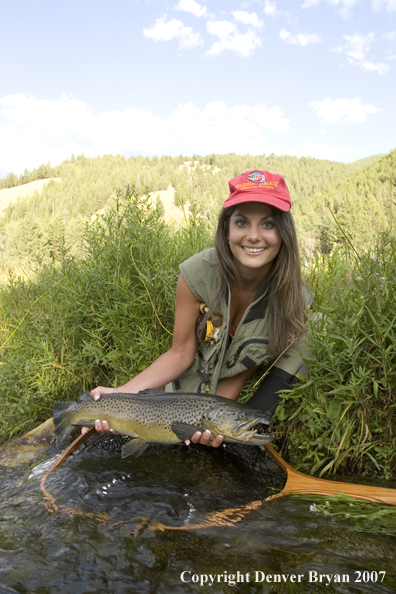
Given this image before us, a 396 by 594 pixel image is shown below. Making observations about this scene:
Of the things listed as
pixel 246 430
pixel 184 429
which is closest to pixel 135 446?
pixel 184 429

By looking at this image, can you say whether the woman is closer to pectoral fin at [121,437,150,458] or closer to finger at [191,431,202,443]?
pectoral fin at [121,437,150,458]

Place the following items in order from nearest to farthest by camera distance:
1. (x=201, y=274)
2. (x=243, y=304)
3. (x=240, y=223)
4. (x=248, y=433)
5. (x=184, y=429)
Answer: (x=248, y=433) → (x=184, y=429) → (x=240, y=223) → (x=201, y=274) → (x=243, y=304)

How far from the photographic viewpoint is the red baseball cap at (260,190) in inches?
130

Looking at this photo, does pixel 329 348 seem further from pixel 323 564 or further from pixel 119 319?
pixel 119 319

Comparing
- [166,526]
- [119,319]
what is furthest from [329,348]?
[119,319]

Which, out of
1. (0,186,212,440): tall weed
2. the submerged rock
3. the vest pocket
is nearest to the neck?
the vest pocket

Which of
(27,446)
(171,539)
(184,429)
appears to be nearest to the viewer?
(171,539)

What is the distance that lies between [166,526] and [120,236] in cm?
321

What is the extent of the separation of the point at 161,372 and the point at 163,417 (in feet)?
2.09

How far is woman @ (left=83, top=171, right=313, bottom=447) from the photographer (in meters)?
3.49

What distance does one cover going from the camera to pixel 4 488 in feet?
11.5

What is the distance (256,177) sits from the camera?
3.45 meters

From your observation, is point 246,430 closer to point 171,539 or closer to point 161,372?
point 171,539

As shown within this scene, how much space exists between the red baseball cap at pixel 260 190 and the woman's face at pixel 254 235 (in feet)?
0.45
